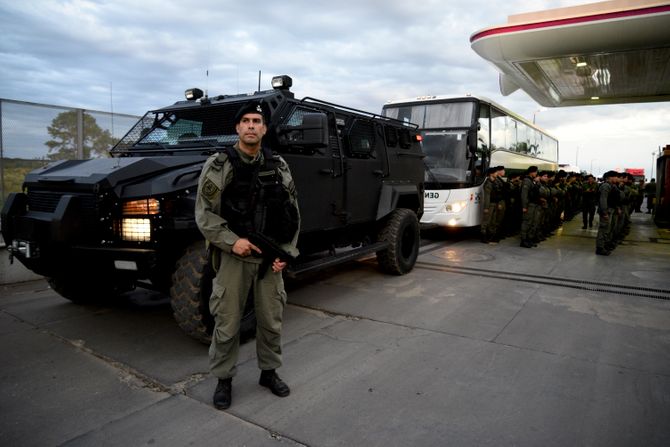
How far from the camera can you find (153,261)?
3.42 m

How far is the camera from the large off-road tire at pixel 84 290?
4688 mm

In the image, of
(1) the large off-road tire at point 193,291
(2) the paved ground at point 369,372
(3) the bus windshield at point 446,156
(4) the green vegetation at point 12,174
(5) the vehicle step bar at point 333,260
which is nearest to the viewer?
(2) the paved ground at point 369,372

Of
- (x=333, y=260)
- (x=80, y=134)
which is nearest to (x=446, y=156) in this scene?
(x=333, y=260)

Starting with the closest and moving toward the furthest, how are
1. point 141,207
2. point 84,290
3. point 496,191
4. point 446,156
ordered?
point 141,207, point 84,290, point 446,156, point 496,191

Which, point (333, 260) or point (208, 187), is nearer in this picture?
point (208, 187)

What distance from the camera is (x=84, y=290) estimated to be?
4.88 m

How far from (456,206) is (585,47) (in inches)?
210

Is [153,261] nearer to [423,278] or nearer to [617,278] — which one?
[423,278]

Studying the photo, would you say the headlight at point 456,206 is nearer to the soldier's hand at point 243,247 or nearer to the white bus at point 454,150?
the white bus at point 454,150

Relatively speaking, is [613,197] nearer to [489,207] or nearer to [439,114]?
[489,207]

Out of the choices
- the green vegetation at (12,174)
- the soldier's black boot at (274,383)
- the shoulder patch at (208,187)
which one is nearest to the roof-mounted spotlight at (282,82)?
the shoulder patch at (208,187)

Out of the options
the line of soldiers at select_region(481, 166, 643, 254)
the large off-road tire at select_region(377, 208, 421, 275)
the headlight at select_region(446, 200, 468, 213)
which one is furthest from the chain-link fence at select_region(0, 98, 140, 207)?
the line of soldiers at select_region(481, 166, 643, 254)

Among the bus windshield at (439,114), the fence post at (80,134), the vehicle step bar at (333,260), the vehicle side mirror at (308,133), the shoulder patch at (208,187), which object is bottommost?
the vehicle step bar at (333,260)

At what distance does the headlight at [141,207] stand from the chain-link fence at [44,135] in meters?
3.59
